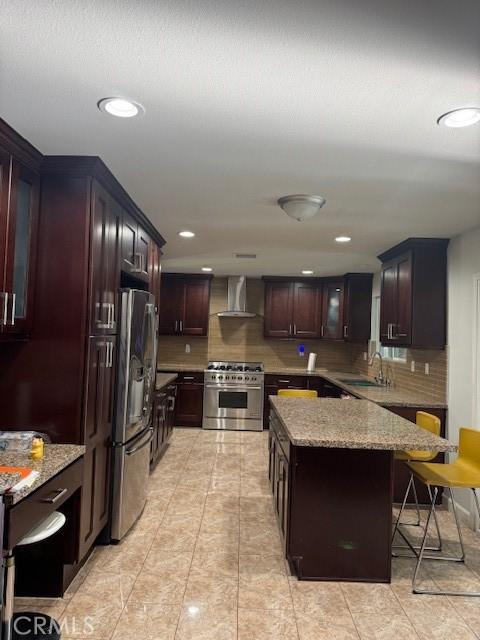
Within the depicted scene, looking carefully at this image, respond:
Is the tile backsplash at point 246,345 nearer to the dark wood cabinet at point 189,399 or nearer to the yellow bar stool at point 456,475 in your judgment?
the dark wood cabinet at point 189,399

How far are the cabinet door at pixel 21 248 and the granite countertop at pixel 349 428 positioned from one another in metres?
1.55

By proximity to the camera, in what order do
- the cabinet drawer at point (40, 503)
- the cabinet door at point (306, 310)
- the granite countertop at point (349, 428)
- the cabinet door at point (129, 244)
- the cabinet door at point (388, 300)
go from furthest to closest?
the cabinet door at point (306, 310) → the cabinet door at point (388, 300) → the cabinet door at point (129, 244) → the granite countertop at point (349, 428) → the cabinet drawer at point (40, 503)

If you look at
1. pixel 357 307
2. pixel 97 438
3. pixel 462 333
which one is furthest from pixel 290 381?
pixel 97 438

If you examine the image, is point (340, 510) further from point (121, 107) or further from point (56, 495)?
point (121, 107)

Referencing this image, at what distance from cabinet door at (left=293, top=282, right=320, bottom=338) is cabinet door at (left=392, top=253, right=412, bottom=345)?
2.40 meters

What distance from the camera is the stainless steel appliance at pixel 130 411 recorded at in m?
2.83

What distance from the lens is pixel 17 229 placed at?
2.19 meters

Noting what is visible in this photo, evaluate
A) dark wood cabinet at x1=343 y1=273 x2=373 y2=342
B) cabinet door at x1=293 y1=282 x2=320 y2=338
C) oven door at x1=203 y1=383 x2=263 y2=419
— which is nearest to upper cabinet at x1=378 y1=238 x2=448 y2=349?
dark wood cabinet at x1=343 y1=273 x2=373 y2=342

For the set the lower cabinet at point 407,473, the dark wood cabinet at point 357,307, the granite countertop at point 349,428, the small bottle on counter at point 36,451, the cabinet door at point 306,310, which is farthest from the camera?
the cabinet door at point 306,310

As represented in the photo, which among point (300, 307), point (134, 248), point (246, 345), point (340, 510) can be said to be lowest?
point (340, 510)

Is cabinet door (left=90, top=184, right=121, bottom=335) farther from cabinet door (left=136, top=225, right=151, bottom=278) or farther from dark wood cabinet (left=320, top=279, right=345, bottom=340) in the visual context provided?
dark wood cabinet (left=320, top=279, right=345, bottom=340)

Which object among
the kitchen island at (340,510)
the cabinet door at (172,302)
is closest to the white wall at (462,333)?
the kitchen island at (340,510)

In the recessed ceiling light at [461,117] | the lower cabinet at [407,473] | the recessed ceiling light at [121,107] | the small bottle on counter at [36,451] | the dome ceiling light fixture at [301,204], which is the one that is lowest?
the lower cabinet at [407,473]

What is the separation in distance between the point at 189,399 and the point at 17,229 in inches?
173
